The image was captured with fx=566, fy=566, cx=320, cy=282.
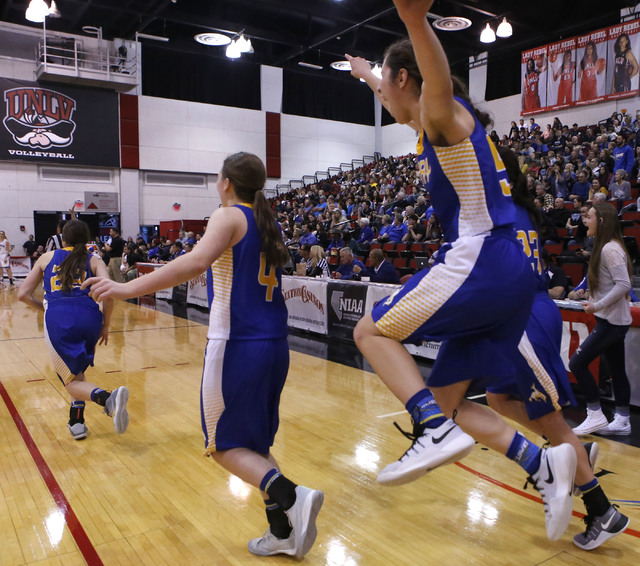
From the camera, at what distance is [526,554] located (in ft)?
7.99

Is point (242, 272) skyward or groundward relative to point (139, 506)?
skyward

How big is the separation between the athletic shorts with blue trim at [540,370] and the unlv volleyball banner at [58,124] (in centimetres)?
2140

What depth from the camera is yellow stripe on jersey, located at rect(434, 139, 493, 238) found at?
5.75 feet

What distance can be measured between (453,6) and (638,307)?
16623mm

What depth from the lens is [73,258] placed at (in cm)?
405

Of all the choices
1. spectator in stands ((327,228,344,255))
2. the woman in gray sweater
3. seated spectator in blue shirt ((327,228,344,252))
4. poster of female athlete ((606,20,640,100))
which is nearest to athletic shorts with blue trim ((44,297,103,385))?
→ the woman in gray sweater

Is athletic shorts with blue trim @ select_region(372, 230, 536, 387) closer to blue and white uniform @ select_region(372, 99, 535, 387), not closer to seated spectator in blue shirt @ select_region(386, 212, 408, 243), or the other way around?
blue and white uniform @ select_region(372, 99, 535, 387)

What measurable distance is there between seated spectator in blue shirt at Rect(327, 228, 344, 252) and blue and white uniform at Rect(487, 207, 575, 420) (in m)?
10.2

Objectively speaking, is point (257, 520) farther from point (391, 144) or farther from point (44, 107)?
point (391, 144)

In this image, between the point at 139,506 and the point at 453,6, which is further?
the point at 453,6

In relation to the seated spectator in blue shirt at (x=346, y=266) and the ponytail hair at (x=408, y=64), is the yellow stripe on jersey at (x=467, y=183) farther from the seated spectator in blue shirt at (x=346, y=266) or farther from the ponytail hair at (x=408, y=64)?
the seated spectator in blue shirt at (x=346, y=266)

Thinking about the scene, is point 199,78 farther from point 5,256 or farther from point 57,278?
point 57,278

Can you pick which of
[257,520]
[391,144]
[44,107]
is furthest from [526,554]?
[391,144]

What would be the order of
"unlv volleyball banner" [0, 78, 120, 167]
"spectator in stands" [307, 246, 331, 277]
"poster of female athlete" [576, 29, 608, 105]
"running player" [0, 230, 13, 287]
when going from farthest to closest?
"unlv volleyball banner" [0, 78, 120, 167]
"running player" [0, 230, 13, 287]
"poster of female athlete" [576, 29, 608, 105]
"spectator in stands" [307, 246, 331, 277]
